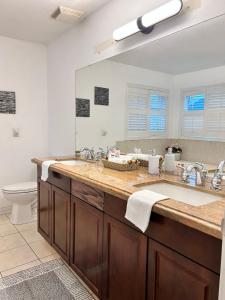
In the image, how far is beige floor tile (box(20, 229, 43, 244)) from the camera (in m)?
2.62

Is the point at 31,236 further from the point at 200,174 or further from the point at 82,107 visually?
the point at 200,174

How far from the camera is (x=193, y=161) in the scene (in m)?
1.68

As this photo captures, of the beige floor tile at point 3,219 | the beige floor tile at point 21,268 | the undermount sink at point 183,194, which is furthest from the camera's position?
the beige floor tile at point 3,219

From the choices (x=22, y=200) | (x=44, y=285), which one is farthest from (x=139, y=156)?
(x=22, y=200)

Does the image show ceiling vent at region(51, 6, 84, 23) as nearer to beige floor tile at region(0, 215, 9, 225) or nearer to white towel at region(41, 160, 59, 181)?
white towel at region(41, 160, 59, 181)

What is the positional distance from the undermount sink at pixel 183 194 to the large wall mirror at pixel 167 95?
0.26m

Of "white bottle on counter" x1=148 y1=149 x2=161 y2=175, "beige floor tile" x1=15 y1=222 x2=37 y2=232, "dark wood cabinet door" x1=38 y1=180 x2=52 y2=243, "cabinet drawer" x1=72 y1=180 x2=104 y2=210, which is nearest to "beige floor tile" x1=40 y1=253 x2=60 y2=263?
Answer: "dark wood cabinet door" x1=38 y1=180 x2=52 y2=243

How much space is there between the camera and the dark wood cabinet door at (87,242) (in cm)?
157

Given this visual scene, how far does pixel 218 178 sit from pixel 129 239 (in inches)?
24.4

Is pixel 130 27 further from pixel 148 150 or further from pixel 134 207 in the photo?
pixel 134 207

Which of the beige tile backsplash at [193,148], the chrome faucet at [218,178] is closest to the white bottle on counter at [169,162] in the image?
the beige tile backsplash at [193,148]

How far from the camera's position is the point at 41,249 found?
241 cm

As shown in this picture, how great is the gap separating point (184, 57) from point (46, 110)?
7.52 ft

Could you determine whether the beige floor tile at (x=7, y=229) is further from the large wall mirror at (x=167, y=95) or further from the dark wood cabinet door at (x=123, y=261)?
the dark wood cabinet door at (x=123, y=261)
